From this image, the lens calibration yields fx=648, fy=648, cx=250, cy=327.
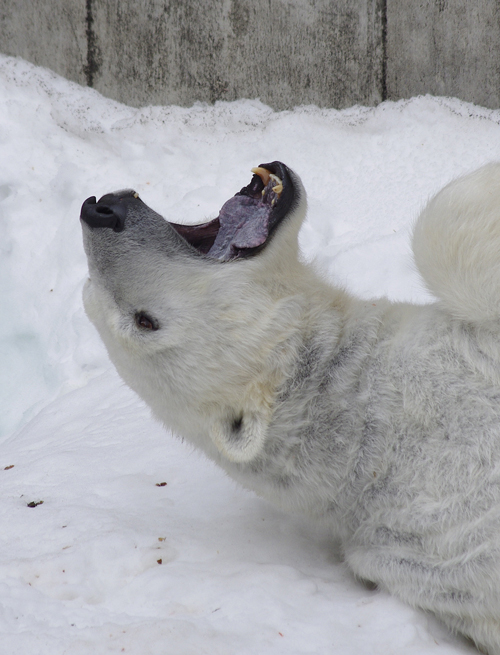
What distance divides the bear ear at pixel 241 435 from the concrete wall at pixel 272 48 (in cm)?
356

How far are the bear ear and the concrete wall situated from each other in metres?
3.56

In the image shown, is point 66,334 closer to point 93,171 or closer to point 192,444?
point 93,171

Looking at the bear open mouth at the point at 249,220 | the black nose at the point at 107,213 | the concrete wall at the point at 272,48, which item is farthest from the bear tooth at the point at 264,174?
the concrete wall at the point at 272,48

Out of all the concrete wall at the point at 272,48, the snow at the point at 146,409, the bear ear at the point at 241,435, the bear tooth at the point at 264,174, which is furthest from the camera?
the concrete wall at the point at 272,48

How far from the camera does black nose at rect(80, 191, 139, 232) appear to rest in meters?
2.01

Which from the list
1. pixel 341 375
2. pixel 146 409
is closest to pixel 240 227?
pixel 341 375

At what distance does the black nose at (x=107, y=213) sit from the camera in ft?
6.59

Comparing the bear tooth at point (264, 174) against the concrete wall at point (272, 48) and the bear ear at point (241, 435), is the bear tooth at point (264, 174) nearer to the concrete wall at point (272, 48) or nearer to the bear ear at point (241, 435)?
the bear ear at point (241, 435)

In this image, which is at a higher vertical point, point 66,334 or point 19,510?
point 19,510

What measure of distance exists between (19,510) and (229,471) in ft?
2.86

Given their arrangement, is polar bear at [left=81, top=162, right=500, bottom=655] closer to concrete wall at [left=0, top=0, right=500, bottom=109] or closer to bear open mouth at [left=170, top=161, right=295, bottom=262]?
bear open mouth at [left=170, top=161, right=295, bottom=262]

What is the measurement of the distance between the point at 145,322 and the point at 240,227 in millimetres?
457

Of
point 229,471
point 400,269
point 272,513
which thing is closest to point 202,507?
point 272,513

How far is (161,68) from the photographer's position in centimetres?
475
